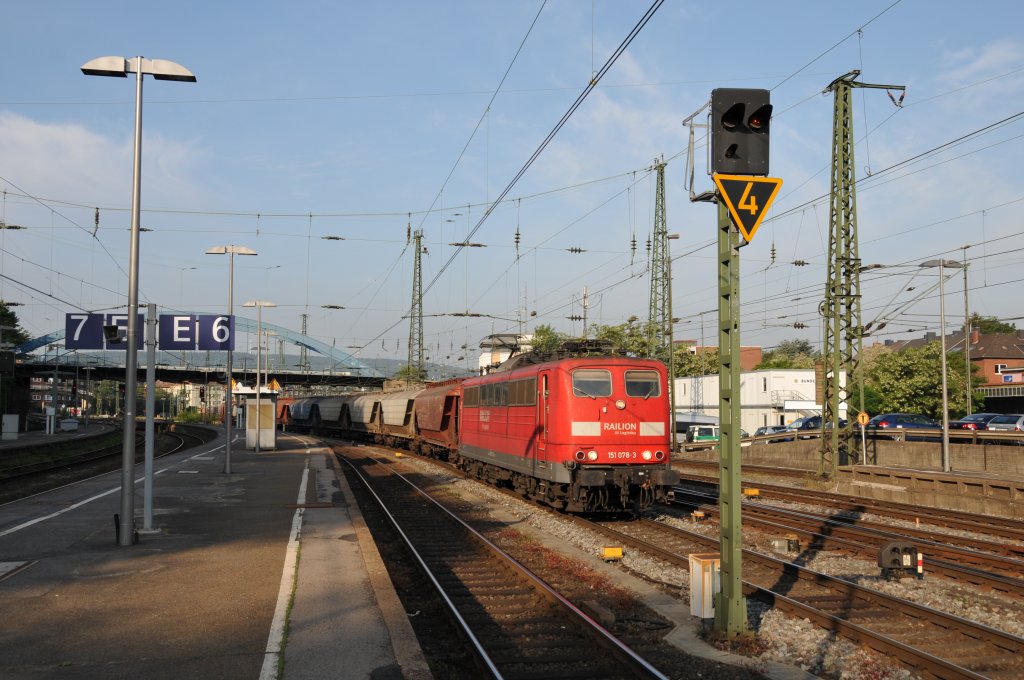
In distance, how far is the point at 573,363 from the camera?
15797 millimetres

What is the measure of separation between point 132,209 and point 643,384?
9666 mm

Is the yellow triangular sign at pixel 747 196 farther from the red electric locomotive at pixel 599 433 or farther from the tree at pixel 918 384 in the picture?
the tree at pixel 918 384

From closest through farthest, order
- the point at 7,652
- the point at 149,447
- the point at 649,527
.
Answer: the point at 7,652, the point at 149,447, the point at 649,527

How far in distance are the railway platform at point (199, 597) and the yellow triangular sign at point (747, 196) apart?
502 cm

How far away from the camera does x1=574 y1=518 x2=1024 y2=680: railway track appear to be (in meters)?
7.36

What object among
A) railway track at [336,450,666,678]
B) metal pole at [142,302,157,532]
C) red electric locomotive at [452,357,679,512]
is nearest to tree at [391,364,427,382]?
red electric locomotive at [452,357,679,512]

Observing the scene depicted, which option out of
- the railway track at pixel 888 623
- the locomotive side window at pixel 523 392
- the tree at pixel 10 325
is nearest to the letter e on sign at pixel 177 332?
the locomotive side window at pixel 523 392

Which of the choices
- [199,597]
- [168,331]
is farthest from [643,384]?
[199,597]

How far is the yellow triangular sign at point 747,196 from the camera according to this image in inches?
312

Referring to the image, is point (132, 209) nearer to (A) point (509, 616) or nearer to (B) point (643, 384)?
(A) point (509, 616)

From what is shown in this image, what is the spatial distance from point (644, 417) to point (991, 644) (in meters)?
8.55

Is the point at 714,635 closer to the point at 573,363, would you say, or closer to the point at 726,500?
the point at 726,500

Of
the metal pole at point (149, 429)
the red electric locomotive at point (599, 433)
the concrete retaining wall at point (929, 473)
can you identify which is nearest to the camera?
the metal pole at point (149, 429)

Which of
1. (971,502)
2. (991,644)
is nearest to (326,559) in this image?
(991,644)
